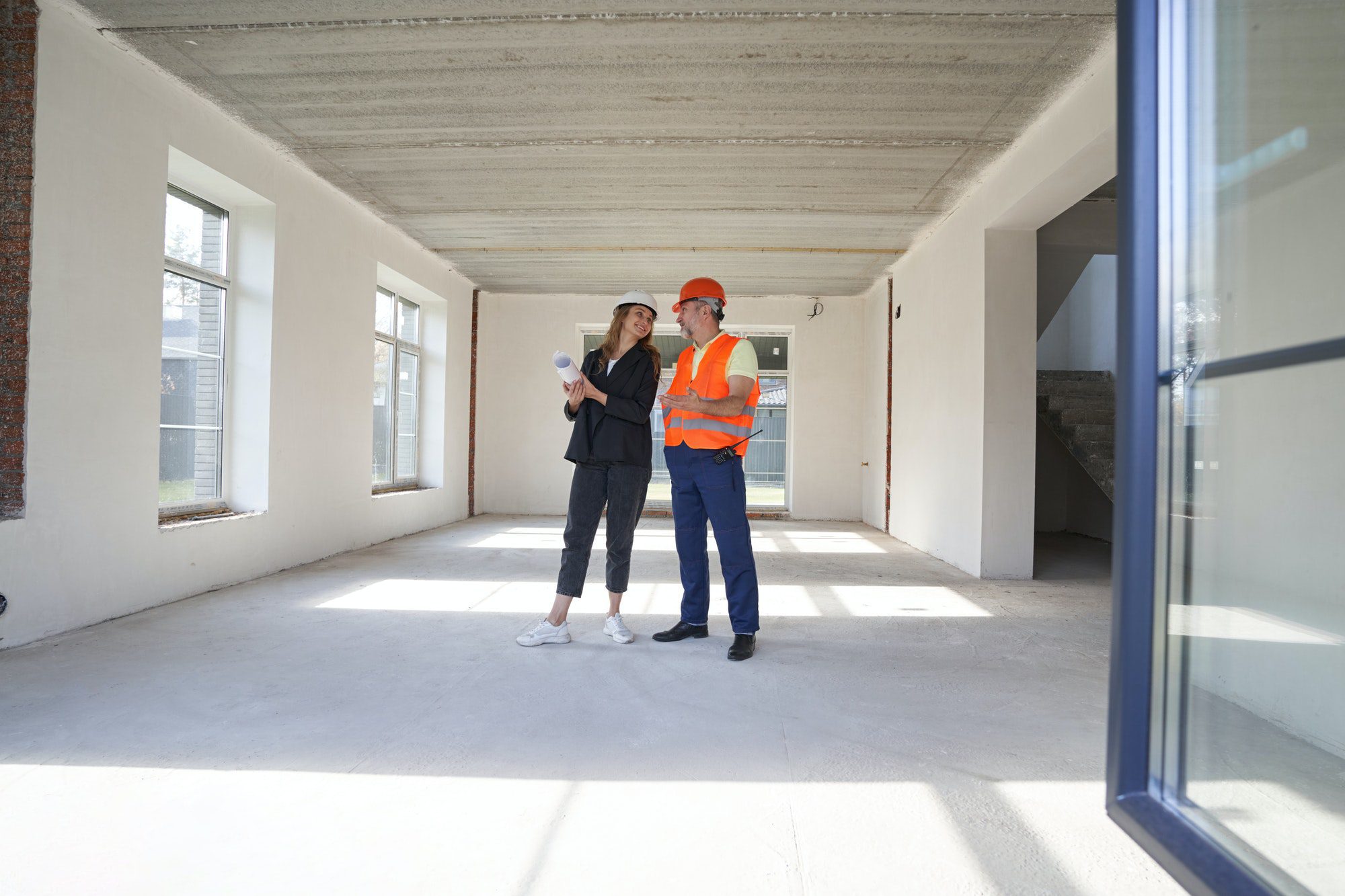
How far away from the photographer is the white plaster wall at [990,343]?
14.1ft

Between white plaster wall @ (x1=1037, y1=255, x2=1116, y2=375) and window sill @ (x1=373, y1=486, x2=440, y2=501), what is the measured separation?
6.99 metres

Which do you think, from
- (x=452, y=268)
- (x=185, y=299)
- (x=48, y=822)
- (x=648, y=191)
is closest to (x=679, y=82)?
(x=648, y=191)

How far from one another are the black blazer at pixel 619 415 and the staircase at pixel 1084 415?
4.66 meters

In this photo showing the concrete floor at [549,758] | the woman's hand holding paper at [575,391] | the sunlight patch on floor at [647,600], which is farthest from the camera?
the sunlight patch on floor at [647,600]

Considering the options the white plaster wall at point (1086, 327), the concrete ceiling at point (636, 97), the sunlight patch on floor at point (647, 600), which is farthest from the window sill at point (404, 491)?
the white plaster wall at point (1086, 327)

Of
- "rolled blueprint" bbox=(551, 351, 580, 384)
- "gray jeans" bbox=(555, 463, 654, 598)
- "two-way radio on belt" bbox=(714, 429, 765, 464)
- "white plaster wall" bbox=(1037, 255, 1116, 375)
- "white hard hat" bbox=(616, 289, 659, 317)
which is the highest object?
"white plaster wall" bbox=(1037, 255, 1116, 375)

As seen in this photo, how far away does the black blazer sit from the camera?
3.17 meters

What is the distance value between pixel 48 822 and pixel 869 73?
4.35m

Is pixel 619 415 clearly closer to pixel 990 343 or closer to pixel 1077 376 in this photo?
pixel 990 343

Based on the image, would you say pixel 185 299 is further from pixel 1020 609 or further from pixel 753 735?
pixel 1020 609

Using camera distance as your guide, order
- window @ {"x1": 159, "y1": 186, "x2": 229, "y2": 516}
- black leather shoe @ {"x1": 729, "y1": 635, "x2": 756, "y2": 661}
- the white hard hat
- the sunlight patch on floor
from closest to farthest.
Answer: black leather shoe @ {"x1": 729, "y1": 635, "x2": 756, "y2": 661}, the white hard hat, the sunlight patch on floor, window @ {"x1": 159, "y1": 186, "x2": 229, "y2": 516}

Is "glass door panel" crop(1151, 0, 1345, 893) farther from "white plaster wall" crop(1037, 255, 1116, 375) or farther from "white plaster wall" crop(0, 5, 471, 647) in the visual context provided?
"white plaster wall" crop(1037, 255, 1116, 375)

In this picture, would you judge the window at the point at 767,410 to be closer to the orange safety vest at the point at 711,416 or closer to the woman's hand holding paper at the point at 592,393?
the orange safety vest at the point at 711,416

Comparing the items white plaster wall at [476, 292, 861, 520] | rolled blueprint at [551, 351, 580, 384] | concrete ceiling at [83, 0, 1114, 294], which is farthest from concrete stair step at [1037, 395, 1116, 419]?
rolled blueprint at [551, 351, 580, 384]
